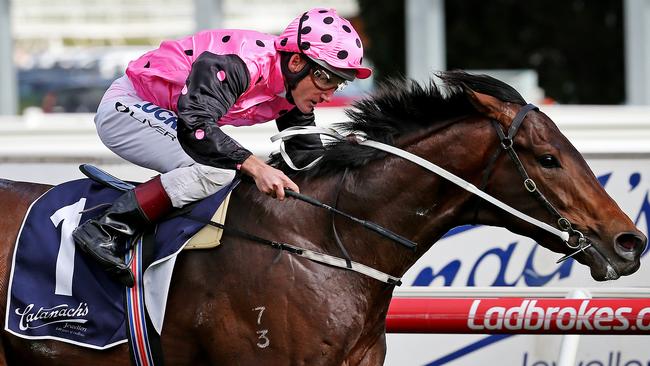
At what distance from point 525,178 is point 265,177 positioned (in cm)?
82

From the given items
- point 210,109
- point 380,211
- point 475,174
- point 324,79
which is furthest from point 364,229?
point 210,109

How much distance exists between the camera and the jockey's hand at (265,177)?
3.46 metres

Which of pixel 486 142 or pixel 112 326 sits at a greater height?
pixel 486 142

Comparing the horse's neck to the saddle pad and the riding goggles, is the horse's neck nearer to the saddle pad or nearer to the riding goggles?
the saddle pad

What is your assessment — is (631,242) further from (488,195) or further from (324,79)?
(324,79)

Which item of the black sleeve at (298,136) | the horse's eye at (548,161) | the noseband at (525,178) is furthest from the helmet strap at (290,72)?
the horse's eye at (548,161)

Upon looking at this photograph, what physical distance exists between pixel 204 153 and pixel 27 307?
0.79 m

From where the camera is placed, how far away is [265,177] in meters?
3.47

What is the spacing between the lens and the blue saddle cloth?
3.63 metres

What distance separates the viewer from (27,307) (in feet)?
12.0

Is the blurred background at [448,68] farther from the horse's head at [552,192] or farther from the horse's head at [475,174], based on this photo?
the horse's head at [552,192]

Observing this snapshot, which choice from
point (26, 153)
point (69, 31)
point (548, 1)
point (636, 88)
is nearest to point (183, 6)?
point (69, 31)

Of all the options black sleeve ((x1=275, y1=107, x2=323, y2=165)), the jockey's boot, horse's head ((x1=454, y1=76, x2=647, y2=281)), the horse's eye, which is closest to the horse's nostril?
horse's head ((x1=454, y1=76, x2=647, y2=281))

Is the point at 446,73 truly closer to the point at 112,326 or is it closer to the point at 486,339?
the point at 112,326
